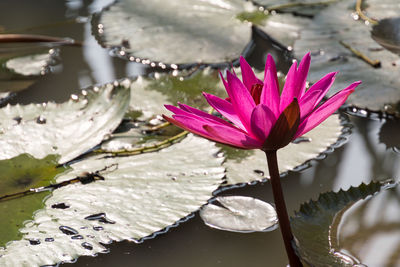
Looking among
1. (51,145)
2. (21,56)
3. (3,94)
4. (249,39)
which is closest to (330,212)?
(51,145)

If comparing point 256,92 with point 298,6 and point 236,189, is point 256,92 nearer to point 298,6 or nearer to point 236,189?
point 236,189

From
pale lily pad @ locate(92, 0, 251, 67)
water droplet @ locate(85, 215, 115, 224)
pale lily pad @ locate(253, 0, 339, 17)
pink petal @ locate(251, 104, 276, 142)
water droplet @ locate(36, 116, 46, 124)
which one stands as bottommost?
water droplet @ locate(85, 215, 115, 224)

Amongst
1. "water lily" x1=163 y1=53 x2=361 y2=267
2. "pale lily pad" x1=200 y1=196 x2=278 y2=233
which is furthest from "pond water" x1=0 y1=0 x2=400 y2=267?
"water lily" x1=163 y1=53 x2=361 y2=267

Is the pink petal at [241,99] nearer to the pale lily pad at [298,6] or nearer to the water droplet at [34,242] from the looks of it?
the water droplet at [34,242]

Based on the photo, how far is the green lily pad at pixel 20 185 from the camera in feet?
3.53

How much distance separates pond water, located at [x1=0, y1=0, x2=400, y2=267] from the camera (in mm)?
1069

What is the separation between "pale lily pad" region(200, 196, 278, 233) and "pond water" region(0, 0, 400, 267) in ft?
0.05

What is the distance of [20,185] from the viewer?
1.18 meters

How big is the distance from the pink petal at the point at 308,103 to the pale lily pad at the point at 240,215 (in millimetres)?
382

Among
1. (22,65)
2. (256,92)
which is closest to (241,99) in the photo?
(256,92)

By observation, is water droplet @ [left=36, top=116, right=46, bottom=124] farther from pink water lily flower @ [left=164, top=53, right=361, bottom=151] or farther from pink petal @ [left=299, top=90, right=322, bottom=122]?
pink petal @ [left=299, top=90, right=322, bottom=122]

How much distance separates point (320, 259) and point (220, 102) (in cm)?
30

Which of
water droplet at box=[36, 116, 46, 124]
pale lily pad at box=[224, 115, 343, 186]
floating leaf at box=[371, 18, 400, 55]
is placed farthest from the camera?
floating leaf at box=[371, 18, 400, 55]

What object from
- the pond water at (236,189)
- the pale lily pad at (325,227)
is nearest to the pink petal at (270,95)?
the pale lily pad at (325,227)
